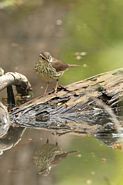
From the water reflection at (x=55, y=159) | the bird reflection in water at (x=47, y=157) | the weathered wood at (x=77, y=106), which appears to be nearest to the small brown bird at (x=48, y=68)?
the weathered wood at (x=77, y=106)

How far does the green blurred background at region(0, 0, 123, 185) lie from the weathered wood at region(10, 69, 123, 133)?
33cm

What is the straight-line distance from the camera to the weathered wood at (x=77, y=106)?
796 centimetres

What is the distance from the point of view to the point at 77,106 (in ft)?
26.3

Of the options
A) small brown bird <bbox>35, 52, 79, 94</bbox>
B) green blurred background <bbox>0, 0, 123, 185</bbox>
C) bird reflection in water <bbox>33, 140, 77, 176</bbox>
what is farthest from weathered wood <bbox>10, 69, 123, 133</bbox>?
bird reflection in water <bbox>33, 140, 77, 176</bbox>

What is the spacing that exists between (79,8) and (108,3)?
79 centimetres

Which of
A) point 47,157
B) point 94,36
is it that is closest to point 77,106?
point 47,157

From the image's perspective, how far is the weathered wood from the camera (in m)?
7.96

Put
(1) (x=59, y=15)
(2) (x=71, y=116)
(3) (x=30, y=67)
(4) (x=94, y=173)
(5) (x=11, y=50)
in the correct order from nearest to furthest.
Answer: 1. (4) (x=94, y=173)
2. (2) (x=71, y=116)
3. (3) (x=30, y=67)
4. (5) (x=11, y=50)
5. (1) (x=59, y=15)

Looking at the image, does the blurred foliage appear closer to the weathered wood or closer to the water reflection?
the weathered wood

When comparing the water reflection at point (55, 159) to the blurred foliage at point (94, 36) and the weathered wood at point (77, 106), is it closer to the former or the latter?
the weathered wood at point (77, 106)

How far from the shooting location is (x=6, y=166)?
6918 millimetres

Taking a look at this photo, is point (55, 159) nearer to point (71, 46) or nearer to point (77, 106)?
point (77, 106)

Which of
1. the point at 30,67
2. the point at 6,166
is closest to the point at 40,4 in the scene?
the point at 30,67

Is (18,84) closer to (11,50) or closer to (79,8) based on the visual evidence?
(11,50)
